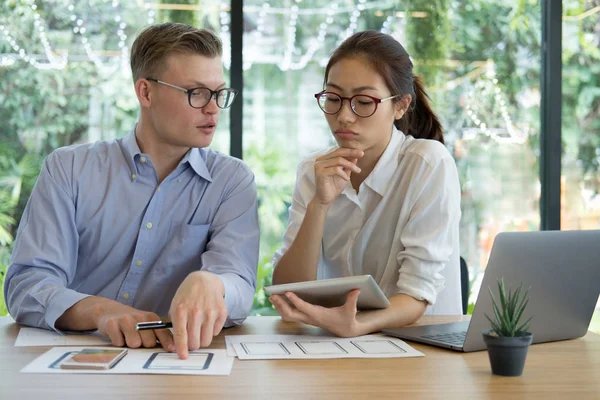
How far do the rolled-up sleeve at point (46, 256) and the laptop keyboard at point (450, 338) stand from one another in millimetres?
896

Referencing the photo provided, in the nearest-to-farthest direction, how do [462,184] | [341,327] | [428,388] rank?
[428,388] → [341,327] → [462,184]

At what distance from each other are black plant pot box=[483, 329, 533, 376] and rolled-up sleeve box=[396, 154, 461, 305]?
1.85 feet

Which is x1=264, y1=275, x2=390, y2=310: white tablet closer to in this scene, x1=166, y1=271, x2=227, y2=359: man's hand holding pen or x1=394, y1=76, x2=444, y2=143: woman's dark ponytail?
x1=166, y1=271, x2=227, y2=359: man's hand holding pen

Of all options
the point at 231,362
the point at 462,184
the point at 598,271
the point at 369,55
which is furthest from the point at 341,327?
the point at 462,184

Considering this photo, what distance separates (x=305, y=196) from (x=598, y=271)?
99 cm

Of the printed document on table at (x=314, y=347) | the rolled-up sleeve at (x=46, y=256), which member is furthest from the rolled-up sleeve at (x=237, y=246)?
the rolled-up sleeve at (x=46, y=256)

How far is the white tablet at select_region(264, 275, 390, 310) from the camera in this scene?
1798mm

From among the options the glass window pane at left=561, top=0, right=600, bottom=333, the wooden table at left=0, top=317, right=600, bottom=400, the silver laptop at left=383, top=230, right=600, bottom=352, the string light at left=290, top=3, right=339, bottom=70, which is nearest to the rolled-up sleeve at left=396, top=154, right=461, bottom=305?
the silver laptop at left=383, top=230, right=600, bottom=352

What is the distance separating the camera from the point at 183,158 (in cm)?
236

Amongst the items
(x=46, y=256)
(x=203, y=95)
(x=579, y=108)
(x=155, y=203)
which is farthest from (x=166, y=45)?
(x=579, y=108)

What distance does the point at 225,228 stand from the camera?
7.38 ft

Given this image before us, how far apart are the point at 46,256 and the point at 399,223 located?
1.04 metres

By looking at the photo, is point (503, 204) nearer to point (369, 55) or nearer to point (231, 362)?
point (369, 55)

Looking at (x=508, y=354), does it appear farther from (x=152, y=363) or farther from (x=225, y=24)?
(x=225, y=24)
